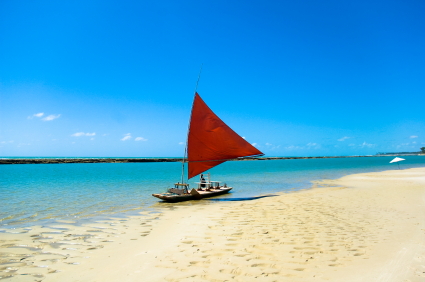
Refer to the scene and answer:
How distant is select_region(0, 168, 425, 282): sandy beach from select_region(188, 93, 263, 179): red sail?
846 centimetres

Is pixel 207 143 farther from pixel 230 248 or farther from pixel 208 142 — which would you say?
pixel 230 248

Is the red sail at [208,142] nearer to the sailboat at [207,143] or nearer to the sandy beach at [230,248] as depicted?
the sailboat at [207,143]

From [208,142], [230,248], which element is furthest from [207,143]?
[230,248]

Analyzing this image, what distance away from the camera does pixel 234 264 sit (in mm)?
6203

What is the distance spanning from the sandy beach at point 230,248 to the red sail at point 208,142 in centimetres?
846

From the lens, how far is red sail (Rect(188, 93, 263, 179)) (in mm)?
20438

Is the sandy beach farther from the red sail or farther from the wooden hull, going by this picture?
the red sail

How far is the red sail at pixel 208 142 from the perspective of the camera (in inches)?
805

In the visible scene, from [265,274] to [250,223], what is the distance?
192 inches

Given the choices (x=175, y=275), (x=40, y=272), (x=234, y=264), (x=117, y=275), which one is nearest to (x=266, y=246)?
(x=234, y=264)

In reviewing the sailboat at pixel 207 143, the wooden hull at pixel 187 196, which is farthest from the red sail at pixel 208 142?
the wooden hull at pixel 187 196

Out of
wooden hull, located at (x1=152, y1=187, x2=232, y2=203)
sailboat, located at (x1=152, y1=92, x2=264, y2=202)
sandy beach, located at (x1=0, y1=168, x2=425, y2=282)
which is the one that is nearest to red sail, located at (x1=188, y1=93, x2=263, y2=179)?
sailboat, located at (x1=152, y1=92, x2=264, y2=202)

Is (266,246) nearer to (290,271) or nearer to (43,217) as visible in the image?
(290,271)

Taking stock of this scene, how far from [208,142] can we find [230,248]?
44.7ft
